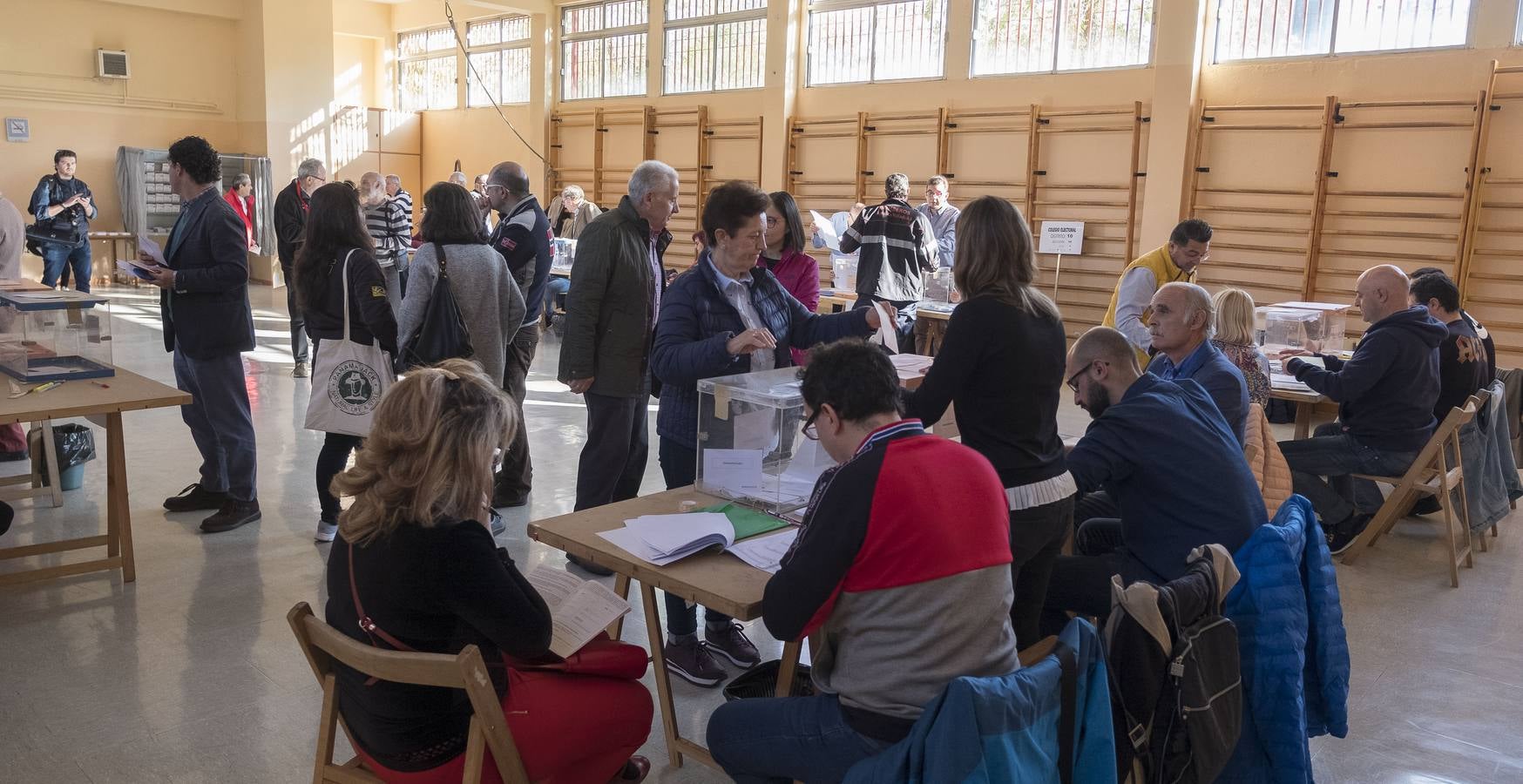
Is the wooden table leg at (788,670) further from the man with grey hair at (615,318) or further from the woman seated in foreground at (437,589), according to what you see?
the man with grey hair at (615,318)

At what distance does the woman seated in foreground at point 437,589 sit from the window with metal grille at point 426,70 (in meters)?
13.8

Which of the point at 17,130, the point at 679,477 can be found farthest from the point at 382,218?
the point at 17,130

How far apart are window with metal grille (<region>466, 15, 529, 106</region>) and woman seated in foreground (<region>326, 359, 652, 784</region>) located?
1268 cm

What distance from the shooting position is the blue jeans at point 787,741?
1.75 metres

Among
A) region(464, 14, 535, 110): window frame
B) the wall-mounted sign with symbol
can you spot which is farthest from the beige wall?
region(464, 14, 535, 110): window frame

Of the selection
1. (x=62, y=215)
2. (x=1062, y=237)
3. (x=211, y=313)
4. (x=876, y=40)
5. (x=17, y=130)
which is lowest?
(x=211, y=313)

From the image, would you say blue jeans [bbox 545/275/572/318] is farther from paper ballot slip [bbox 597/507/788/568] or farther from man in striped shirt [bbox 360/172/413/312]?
paper ballot slip [bbox 597/507/788/568]

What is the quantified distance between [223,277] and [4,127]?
10766 millimetres

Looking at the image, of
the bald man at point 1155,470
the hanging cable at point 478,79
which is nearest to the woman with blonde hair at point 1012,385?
the bald man at point 1155,470

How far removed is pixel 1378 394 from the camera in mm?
4277

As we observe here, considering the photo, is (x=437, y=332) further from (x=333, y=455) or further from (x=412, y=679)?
(x=412, y=679)

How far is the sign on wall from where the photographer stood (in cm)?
876

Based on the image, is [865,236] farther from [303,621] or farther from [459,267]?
[303,621]

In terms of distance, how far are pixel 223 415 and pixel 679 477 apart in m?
2.14
